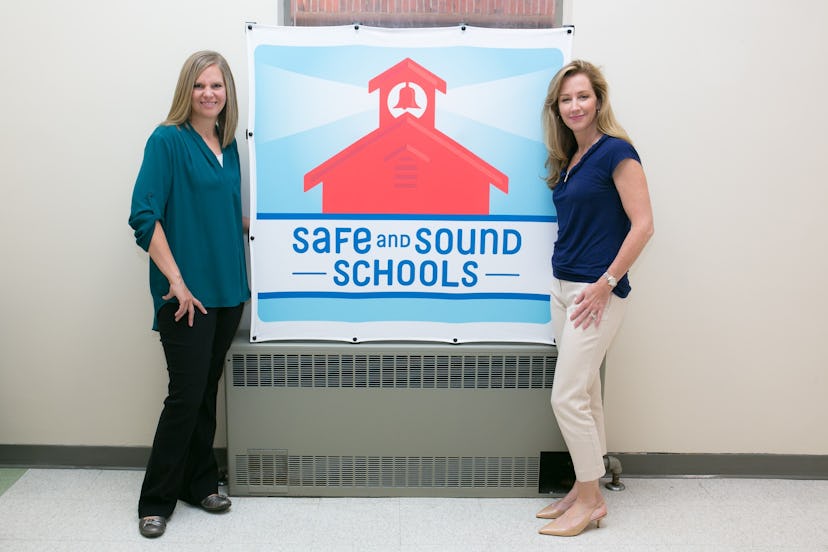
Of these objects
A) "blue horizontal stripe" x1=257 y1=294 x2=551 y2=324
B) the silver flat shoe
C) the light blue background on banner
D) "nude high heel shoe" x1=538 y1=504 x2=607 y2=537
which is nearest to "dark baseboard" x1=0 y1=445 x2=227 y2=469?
the silver flat shoe

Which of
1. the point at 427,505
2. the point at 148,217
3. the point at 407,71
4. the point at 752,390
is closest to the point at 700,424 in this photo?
the point at 752,390

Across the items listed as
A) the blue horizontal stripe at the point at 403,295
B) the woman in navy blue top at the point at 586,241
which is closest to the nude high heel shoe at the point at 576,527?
the woman in navy blue top at the point at 586,241

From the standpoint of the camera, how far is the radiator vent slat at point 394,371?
2400 mm

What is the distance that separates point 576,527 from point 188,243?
5.20 ft

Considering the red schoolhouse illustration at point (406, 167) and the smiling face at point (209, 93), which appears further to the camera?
the red schoolhouse illustration at point (406, 167)

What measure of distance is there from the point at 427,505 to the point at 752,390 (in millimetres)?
1400

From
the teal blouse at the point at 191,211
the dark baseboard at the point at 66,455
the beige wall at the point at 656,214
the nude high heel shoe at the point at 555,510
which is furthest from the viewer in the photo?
the dark baseboard at the point at 66,455

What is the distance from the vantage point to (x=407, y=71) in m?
2.35

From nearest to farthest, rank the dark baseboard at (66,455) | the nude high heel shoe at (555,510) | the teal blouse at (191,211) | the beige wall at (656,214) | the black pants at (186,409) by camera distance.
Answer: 1. the teal blouse at (191,211)
2. the black pants at (186,409)
3. the nude high heel shoe at (555,510)
4. the beige wall at (656,214)
5. the dark baseboard at (66,455)

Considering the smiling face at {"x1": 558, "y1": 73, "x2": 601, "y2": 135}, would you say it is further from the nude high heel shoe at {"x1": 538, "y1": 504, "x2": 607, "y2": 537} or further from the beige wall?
the nude high heel shoe at {"x1": 538, "y1": 504, "x2": 607, "y2": 537}

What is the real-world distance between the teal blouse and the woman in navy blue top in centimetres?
110

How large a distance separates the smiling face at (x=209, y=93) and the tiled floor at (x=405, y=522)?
138 centimetres

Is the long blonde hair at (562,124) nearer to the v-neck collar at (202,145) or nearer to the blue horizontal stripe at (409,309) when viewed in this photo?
the blue horizontal stripe at (409,309)

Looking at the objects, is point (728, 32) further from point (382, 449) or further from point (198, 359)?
point (198, 359)
